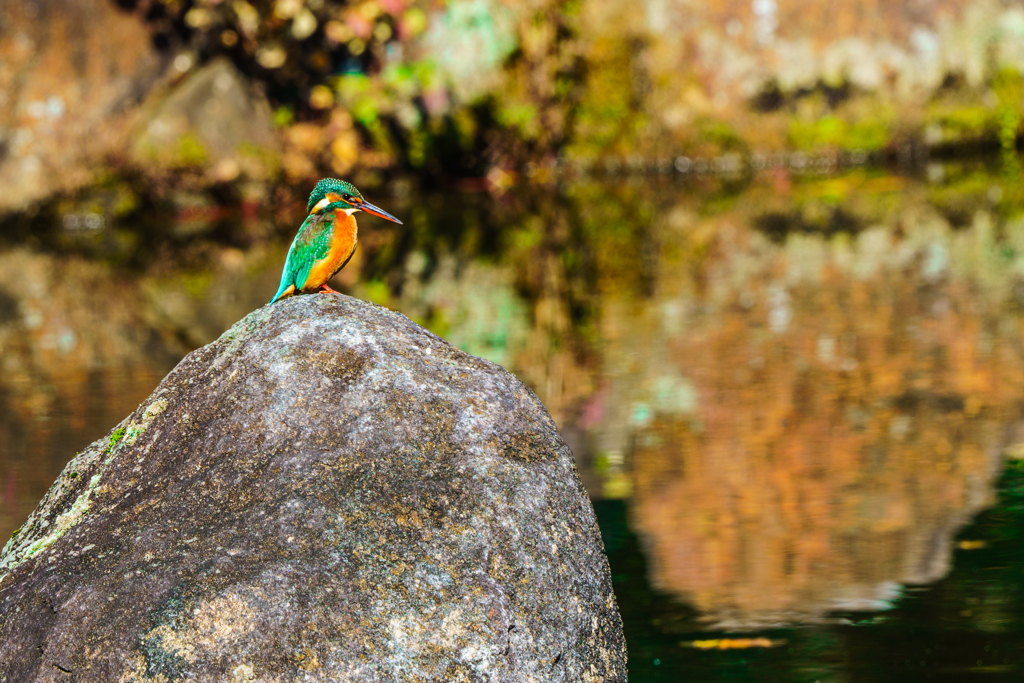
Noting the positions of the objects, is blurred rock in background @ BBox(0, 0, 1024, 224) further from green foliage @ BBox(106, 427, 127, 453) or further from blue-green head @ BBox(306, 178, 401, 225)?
green foliage @ BBox(106, 427, 127, 453)

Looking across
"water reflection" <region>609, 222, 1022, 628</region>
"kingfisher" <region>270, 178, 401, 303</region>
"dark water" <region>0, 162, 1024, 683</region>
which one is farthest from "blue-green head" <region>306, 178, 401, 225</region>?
"water reflection" <region>609, 222, 1022, 628</region>

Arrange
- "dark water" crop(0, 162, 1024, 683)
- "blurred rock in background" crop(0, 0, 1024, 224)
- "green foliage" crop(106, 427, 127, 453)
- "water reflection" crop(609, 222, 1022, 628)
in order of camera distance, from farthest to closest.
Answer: "blurred rock in background" crop(0, 0, 1024, 224), "water reflection" crop(609, 222, 1022, 628), "dark water" crop(0, 162, 1024, 683), "green foliage" crop(106, 427, 127, 453)

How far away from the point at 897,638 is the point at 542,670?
2.97 feet

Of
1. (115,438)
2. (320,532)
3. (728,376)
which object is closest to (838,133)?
(728,376)

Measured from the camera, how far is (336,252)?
93.7 inches

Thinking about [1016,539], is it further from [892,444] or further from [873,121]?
[873,121]

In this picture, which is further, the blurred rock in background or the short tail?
the blurred rock in background

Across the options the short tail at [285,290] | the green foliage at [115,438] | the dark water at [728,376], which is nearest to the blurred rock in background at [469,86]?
the dark water at [728,376]

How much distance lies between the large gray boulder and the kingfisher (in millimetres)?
109

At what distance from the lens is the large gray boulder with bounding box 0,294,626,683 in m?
1.90

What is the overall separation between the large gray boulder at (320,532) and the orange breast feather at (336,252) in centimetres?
10

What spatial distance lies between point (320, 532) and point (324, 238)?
64 cm

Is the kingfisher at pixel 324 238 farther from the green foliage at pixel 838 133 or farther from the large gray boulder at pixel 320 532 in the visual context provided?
the green foliage at pixel 838 133

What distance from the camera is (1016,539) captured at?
3029mm
